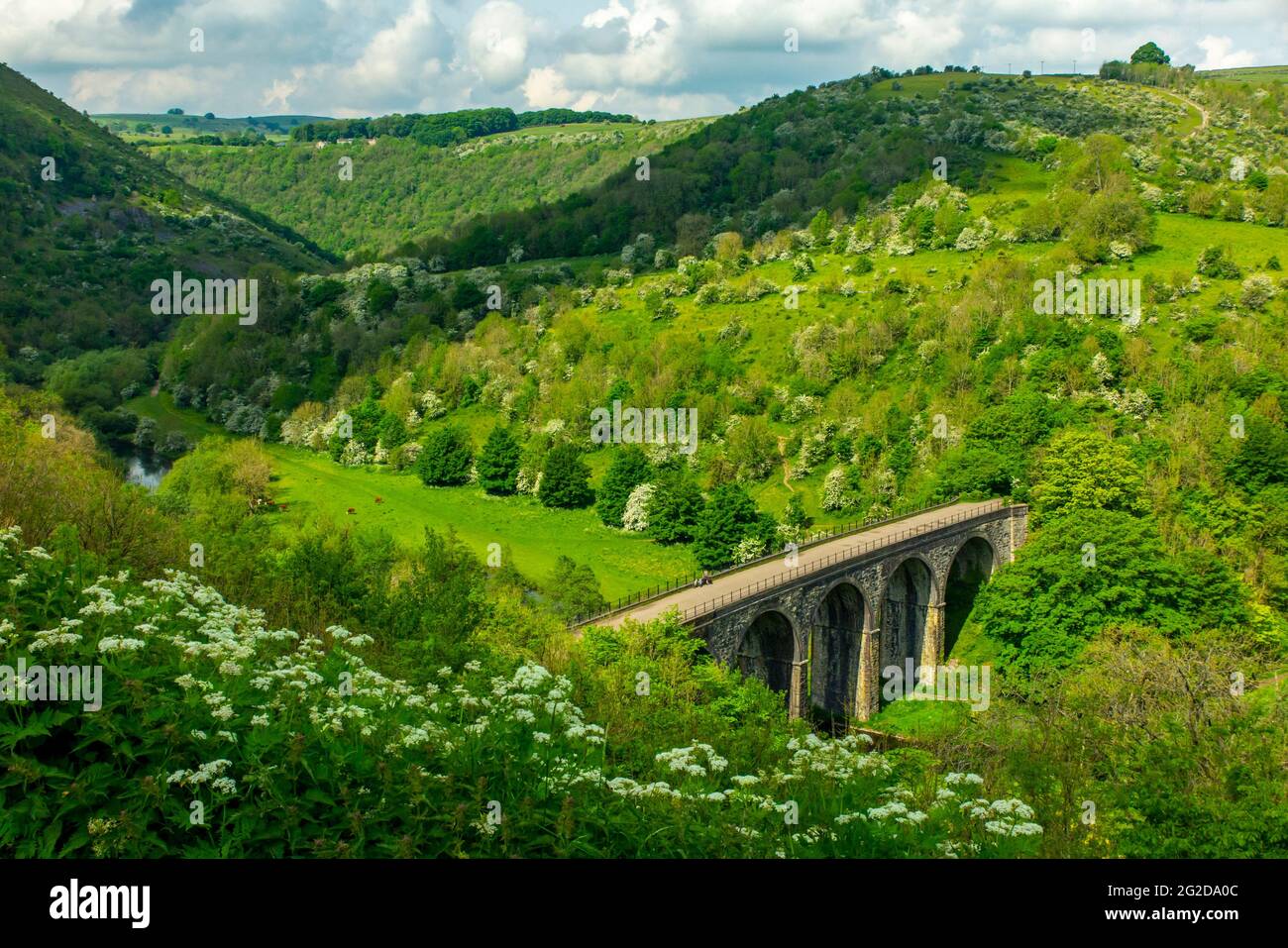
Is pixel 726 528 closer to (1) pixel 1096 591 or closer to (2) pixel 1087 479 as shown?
(2) pixel 1087 479

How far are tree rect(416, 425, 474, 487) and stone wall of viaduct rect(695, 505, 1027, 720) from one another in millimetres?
40939

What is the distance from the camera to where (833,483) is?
70562 mm

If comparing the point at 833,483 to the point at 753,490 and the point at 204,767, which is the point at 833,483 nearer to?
the point at 753,490

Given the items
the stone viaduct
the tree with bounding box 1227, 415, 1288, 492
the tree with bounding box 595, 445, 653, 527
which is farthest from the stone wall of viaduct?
the tree with bounding box 595, 445, 653, 527

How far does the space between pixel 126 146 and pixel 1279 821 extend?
192 m

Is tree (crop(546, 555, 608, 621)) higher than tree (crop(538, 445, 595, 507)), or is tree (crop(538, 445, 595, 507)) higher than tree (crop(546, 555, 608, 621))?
tree (crop(538, 445, 595, 507))

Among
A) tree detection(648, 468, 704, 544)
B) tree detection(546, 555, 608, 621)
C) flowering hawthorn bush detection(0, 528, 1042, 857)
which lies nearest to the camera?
flowering hawthorn bush detection(0, 528, 1042, 857)

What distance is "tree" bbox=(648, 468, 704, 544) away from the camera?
68.7 metres

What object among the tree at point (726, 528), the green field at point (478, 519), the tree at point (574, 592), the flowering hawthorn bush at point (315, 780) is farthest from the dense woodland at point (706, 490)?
the green field at point (478, 519)

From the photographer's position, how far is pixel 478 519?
75312 mm

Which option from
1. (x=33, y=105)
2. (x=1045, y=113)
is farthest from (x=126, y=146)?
(x=1045, y=113)

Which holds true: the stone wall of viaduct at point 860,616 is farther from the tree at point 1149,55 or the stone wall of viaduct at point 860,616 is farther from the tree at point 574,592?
the tree at point 1149,55

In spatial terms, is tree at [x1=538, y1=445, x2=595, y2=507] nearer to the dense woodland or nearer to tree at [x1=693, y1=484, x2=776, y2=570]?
the dense woodland

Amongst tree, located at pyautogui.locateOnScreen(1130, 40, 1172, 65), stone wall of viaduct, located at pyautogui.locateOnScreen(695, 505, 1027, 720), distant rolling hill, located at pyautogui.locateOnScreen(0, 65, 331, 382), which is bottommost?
stone wall of viaduct, located at pyautogui.locateOnScreen(695, 505, 1027, 720)
